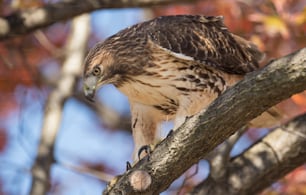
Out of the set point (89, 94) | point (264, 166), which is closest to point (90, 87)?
point (89, 94)

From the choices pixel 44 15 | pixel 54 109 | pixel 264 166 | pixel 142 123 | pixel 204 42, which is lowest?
pixel 54 109

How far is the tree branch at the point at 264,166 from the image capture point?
659 cm

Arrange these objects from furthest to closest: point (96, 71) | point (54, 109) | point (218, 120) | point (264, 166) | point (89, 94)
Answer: point (54, 109)
point (264, 166)
point (96, 71)
point (89, 94)
point (218, 120)

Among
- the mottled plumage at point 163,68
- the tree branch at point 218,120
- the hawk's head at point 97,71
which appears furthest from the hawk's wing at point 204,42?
the tree branch at point 218,120

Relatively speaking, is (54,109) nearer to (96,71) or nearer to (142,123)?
(142,123)

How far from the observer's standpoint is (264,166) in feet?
21.7

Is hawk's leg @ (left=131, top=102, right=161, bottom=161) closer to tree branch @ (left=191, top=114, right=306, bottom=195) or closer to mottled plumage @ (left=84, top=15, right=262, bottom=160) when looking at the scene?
mottled plumage @ (left=84, top=15, right=262, bottom=160)

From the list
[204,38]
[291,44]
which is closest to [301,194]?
[291,44]

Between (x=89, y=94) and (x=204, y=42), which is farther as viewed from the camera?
(x=204, y=42)

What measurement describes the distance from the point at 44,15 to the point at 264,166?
2052 millimetres

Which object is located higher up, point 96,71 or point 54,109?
point 96,71

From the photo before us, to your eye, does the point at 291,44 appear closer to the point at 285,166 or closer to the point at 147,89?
the point at 285,166

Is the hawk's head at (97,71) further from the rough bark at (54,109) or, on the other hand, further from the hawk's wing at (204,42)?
the rough bark at (54,109)

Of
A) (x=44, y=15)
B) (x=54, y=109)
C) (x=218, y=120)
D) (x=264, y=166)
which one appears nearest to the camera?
(x=218, y=120)
